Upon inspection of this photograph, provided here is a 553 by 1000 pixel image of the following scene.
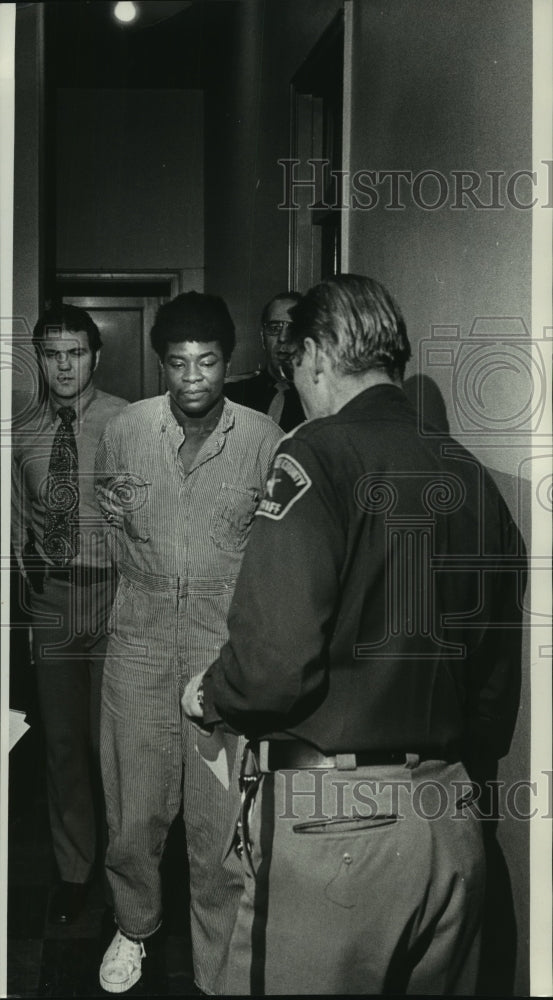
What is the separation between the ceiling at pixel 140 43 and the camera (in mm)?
1516

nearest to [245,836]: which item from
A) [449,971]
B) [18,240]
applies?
[449,971]

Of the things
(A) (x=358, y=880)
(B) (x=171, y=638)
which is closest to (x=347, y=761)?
(A) (x=358, y=880)

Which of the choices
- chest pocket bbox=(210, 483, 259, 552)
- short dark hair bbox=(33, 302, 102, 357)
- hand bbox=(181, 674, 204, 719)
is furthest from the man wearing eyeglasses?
hand bbox=(181, 674, 204, 719)

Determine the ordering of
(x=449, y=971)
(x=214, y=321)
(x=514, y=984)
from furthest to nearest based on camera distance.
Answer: (x=214, y=321) < (x=514, y=984) < (x=449, y=971)

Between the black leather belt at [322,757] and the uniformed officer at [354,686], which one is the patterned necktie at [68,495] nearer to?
the uniformed officer at [354,686]

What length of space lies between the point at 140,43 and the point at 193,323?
494mm

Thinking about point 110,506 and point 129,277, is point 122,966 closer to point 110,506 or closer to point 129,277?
point 110,506

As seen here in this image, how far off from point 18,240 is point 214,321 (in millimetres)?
347

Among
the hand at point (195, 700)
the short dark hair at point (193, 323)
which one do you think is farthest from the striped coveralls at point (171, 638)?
the hand at point (195, 700)

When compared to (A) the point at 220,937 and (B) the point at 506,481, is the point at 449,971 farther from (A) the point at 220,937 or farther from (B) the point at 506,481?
(B) the point at 506,481

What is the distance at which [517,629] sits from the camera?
4.33 ft

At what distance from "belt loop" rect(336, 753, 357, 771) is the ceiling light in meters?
1.24

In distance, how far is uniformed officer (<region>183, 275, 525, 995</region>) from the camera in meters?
1.13

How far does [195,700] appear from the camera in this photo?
1267 mm
